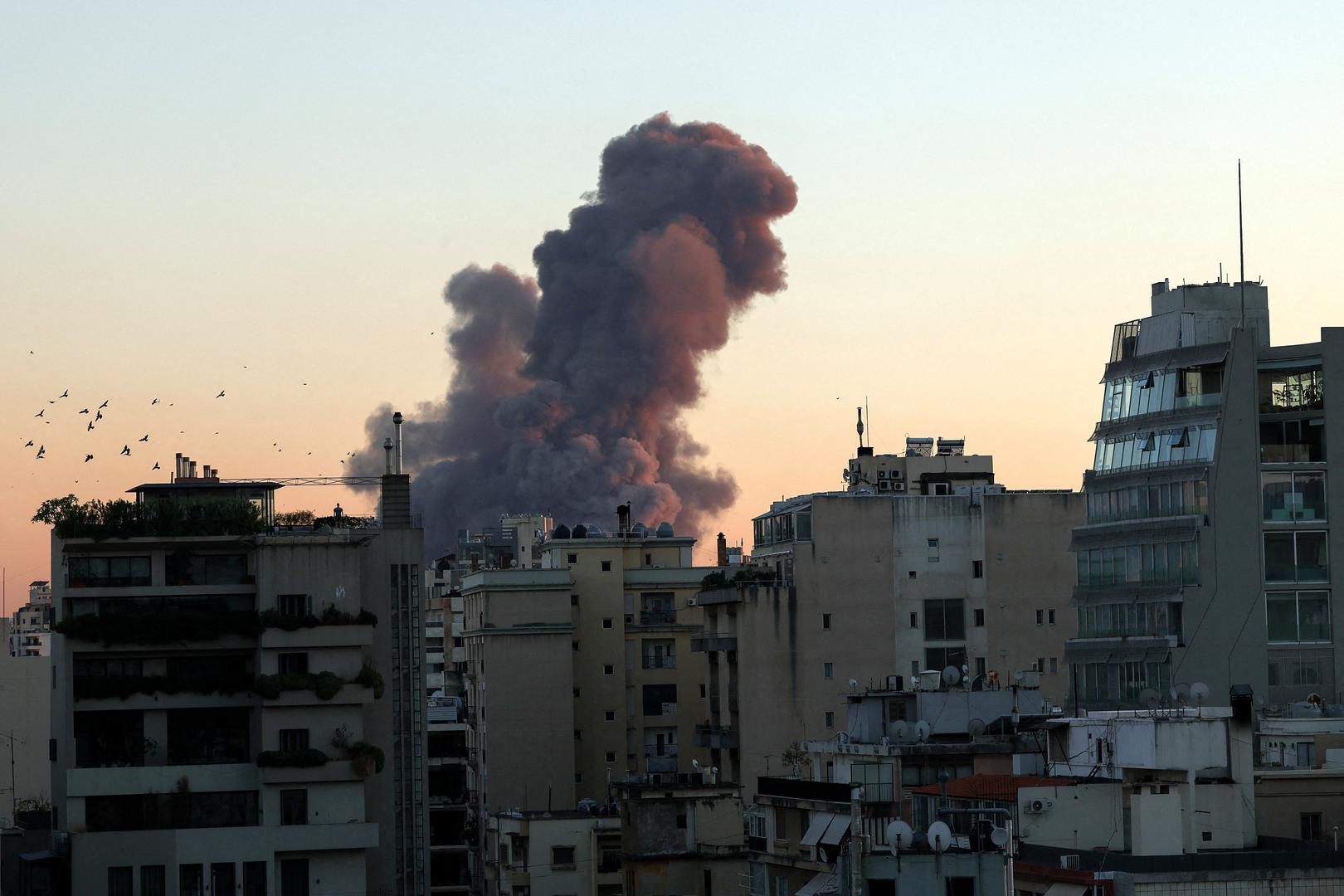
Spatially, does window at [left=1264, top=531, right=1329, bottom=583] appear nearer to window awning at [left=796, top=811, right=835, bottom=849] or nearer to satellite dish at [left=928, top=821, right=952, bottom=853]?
window awning at [left=796, top=811, right=835, bottom=849]

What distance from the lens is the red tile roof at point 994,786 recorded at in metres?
61.9

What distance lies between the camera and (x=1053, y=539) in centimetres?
10488

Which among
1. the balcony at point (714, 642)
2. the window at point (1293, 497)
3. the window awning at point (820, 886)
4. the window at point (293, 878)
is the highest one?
the window at point (1293, 497)

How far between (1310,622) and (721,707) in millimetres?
33853

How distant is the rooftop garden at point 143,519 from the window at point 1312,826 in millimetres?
37387

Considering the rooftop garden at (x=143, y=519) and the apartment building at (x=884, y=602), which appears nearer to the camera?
the rooftop garden at (x=143, y=519)

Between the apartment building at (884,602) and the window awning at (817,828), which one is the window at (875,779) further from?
the apartment building at (884,602)

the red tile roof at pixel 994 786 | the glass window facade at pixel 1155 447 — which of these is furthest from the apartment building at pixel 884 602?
the red tile roof at pixel 994 786

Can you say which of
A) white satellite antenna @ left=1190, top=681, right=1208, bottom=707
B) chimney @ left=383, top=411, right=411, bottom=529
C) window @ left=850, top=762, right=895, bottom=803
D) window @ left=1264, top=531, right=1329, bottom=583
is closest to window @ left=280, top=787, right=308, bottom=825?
chimney @ left=383, top=411, right=411, bottom=529

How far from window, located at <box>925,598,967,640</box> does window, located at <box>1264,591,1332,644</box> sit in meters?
24.0

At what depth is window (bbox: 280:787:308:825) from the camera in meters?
79.1

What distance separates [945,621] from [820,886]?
3715 cm

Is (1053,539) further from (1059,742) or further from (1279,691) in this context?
(1059,742)

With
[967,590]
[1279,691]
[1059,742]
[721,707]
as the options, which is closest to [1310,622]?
[1279,691]
